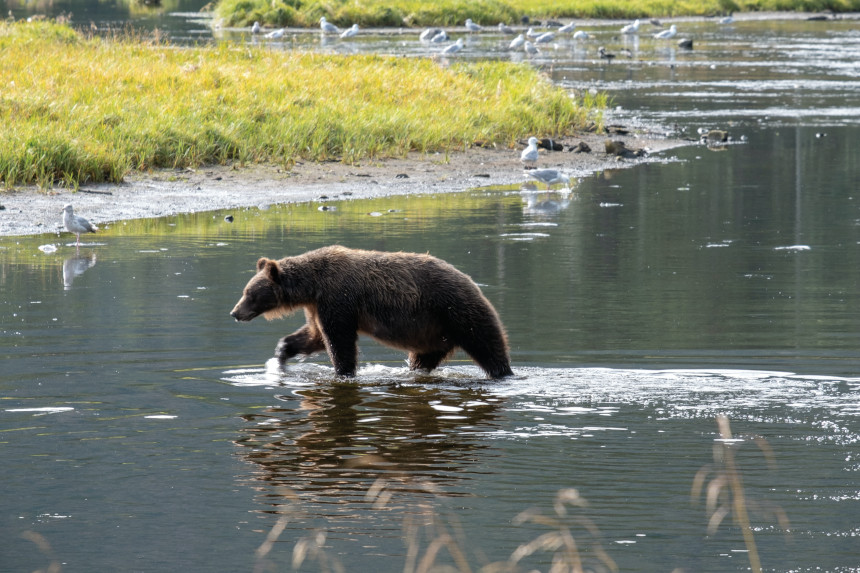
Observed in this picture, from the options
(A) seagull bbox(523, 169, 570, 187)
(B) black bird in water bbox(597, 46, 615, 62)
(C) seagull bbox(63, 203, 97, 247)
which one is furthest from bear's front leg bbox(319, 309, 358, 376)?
(B) black bird in water bbox(597, 46, 615, 62)

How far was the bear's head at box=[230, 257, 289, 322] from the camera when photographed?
8.87 metres

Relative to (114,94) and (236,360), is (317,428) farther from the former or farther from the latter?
(114,94)

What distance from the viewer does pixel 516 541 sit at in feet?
18.6

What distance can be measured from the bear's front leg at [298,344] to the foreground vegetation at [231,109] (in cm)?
827

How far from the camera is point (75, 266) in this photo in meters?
12.7

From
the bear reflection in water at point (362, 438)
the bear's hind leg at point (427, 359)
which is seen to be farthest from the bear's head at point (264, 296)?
the bear's hind leg at point (427, 359)

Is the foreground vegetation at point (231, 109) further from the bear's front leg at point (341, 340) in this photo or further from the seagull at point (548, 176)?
the bear's front leg at point (341, 340)

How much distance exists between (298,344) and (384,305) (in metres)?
0.84

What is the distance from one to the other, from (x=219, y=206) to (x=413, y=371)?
7.91 metres

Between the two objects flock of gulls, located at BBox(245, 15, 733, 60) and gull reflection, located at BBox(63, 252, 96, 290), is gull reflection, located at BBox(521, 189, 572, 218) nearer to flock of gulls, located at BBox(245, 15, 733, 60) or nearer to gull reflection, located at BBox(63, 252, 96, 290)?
gull reflection, located at BBox(63, 252, 96, 290)

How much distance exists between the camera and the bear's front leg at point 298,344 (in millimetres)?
9055

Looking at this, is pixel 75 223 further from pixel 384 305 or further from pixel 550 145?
pixel 550 145

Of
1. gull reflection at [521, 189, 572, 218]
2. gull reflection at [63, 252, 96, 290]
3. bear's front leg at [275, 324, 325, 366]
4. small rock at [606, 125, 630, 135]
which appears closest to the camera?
bear's front leg at [275, 324, 325, 366]

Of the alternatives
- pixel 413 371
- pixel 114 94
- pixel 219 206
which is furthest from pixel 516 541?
pixel 114 94
